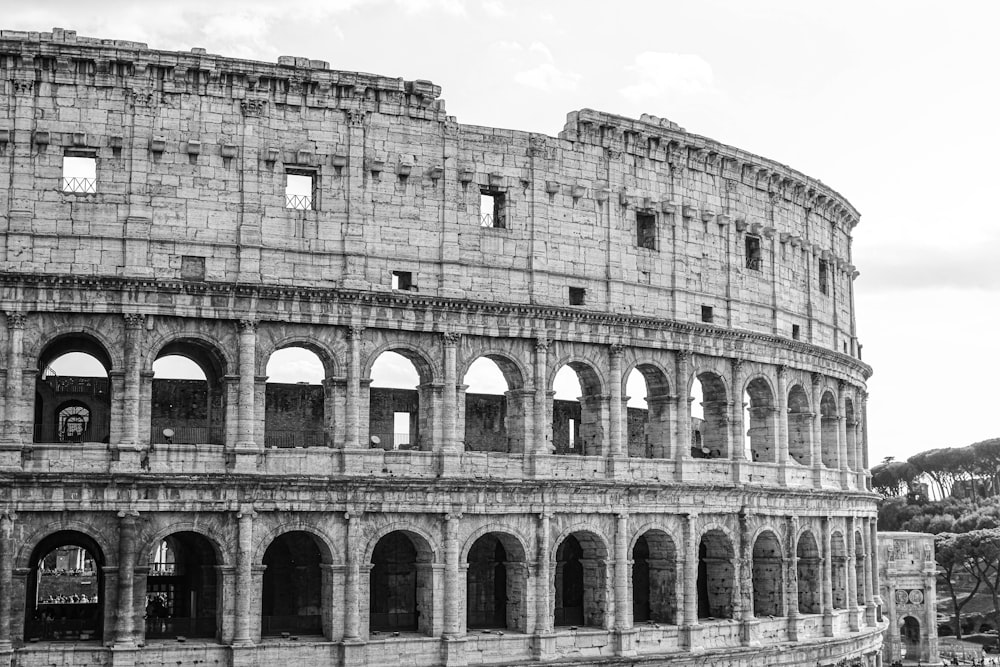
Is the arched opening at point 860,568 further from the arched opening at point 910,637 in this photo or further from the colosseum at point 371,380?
the arched opening at point 910,637

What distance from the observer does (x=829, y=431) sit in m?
42.0

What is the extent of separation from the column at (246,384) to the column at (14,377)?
4.88 meters

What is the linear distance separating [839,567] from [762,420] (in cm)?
635

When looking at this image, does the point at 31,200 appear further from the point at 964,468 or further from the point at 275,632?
the point at 964,468

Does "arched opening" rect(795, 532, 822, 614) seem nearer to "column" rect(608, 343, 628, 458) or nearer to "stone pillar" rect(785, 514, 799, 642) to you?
"stone pillar" rect(785, 514, 799, 642)

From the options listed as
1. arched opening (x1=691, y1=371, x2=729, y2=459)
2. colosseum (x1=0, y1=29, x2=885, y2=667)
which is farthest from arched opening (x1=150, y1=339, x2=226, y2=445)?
arched opening (x1=691, y1=371, x2=729, y2=459)

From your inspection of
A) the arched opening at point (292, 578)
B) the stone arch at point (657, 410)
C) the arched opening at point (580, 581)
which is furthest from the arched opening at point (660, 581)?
the arched opening at point (292, 578)

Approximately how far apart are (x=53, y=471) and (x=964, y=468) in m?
78.8

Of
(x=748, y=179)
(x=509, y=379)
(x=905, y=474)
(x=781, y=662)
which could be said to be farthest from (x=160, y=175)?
(x=905, y=474)

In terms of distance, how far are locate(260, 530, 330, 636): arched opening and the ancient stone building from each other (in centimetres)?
4222

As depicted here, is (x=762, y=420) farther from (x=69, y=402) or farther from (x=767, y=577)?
(x=69, y=402)

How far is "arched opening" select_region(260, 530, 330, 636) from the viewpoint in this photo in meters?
31.9

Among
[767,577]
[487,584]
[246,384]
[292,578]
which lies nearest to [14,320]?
[246,384]

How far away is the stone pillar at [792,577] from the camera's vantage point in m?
37.4
